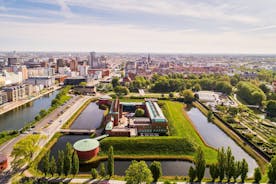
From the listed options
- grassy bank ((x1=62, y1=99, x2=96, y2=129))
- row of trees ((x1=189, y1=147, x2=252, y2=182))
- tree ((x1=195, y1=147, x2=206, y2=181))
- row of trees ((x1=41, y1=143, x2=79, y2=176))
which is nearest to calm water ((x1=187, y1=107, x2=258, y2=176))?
row of trees ((x1=189, y1=147, x2=252, y2=182))

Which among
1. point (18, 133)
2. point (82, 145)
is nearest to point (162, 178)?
point (82, 145)

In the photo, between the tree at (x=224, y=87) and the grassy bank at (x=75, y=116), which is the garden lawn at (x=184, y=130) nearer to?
the grassy bank at (x=75, y=116)

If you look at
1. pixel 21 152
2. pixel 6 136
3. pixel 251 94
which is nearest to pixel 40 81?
pixel 6 136

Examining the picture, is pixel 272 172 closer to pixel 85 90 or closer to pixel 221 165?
pixel 221 165

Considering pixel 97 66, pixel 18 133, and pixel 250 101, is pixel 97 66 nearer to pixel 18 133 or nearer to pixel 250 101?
pixel 250 101

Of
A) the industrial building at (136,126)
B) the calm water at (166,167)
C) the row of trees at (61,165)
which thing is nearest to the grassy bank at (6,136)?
the calm water at (166,167)
